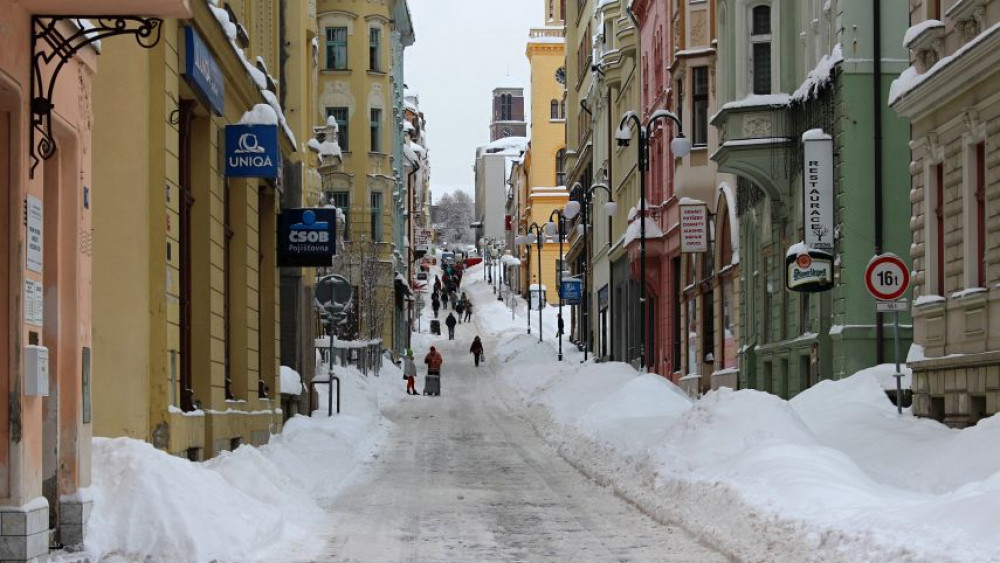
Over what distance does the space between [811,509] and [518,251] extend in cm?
13372

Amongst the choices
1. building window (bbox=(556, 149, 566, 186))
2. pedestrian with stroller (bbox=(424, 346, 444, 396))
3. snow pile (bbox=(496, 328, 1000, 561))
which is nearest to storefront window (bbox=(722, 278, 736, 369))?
snow pile (bbox=(496, 328, 1000, 561))

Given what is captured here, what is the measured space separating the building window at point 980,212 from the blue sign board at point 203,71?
28.8 ft

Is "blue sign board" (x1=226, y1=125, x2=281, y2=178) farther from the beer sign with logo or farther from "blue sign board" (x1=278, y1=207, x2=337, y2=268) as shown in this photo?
the beer sign with logo

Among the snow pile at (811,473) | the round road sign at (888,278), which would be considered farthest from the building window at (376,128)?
the round road sign at (888,278)

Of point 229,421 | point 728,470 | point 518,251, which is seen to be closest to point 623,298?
point 229,421

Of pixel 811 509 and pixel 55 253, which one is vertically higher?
pixel 55 253

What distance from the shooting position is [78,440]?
12195 mm

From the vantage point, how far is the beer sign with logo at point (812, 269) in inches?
1038

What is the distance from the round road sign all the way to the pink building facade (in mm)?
10701

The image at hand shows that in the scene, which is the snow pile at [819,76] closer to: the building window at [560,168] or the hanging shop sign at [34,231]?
the hanging shop sign at [34,231]

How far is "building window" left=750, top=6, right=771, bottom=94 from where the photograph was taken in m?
31.1

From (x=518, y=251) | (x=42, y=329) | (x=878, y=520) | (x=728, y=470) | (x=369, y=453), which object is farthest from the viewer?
(x=518, y=251)

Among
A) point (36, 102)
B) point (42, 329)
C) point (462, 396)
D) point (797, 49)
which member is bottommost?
point (462, 396)

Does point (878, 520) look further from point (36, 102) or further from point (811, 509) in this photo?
point (36, 102)
